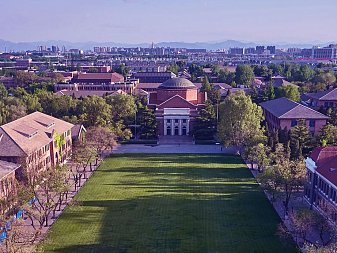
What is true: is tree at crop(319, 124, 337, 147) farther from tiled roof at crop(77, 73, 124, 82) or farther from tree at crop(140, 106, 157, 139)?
tiled roof at crop(77, 73, 124, 82)

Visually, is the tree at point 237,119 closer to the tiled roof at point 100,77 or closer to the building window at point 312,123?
the building window at point 312,123

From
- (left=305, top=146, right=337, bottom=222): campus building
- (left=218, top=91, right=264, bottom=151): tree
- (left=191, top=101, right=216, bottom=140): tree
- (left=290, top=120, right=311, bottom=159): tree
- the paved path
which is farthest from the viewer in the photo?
(left=191, top=101, right=216, bottom=140): tree

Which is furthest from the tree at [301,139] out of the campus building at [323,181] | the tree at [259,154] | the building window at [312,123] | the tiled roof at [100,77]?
the tiled roof at [100,77]

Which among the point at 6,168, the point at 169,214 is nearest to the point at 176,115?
the point at 169,214

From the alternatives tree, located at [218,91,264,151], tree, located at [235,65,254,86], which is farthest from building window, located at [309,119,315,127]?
tree, located at [235,65,254,86]

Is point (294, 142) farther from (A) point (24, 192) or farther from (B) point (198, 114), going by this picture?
(A) point (24, 192)

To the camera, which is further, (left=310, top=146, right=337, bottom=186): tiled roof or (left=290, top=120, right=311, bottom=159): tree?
(left=290, top=120, right=311, bottom=159): tree
